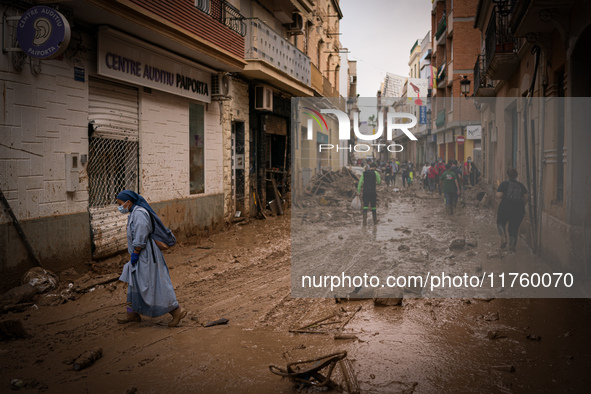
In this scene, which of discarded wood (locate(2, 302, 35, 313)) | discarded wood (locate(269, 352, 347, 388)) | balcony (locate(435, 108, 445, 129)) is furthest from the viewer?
balcony (locate(435, 108, 445, 129))

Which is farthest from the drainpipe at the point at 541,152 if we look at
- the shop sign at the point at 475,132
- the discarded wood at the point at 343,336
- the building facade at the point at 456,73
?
the building facade at the point at 456,73

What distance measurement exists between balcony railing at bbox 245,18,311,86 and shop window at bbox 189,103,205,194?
2587mm

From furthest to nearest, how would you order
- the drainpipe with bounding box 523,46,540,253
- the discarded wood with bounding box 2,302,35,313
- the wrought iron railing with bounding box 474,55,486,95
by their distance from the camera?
the wrought iron railing with bounding box 474,55,486,95 → the drainpipe with bounding box 523,46,540,253 → the discarded wood with bounding box 2,302,35,313

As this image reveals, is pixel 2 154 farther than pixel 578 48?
No

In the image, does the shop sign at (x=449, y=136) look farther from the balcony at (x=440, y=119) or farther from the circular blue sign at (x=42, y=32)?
the circular blue sign at (x=42, y=32)

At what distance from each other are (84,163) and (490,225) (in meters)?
10.3

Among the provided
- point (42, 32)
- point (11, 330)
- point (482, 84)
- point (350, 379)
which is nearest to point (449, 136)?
point (482, 84)

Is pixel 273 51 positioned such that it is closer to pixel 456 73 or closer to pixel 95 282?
pixel 95 282

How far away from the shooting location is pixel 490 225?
13.3 metres

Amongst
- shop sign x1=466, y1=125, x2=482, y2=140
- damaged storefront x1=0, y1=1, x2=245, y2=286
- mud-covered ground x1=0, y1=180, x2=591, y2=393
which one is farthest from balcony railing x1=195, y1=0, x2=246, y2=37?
shop sign x1=466, y1=125, x2=482, y2=140

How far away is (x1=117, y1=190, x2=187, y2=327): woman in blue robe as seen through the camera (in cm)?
558

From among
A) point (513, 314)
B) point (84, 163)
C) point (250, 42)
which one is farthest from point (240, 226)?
point (513, 314)

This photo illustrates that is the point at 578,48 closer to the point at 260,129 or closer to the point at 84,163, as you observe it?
the point at 84,163

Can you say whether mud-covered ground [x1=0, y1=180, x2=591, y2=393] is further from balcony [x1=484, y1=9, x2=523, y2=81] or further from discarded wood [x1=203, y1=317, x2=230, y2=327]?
balcony [x1=484, y1=9, x2=523, y2=81]
